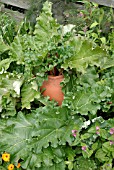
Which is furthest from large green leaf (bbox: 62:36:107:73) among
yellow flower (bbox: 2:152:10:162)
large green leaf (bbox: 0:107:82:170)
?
yellow flower (bbox: 2:152:10:162)

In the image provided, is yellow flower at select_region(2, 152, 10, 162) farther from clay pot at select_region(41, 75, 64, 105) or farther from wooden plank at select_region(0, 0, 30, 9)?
wooden plank at select_region(0, 0, 30, 9)

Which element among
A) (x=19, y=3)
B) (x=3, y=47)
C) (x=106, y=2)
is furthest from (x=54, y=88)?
(x=19, y=3)

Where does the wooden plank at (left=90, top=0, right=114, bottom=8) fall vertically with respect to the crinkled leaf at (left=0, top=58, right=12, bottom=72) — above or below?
above

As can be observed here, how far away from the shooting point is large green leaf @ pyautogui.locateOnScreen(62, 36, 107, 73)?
3254mm

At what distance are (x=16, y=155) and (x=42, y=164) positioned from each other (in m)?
0.23

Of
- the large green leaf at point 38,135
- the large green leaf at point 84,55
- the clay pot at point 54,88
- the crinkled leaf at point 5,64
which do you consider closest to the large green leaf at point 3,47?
the crinkled leaf at point 5,64

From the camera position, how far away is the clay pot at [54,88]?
3.37m

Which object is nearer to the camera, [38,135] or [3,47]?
[38,135]

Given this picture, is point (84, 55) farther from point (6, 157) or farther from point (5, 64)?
point (6, 157)

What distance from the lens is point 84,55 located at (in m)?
3.29

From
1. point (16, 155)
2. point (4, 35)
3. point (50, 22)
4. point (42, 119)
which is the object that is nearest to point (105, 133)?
point (42, 119)

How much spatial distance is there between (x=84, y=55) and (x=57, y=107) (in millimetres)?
557

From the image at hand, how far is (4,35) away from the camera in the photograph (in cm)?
395

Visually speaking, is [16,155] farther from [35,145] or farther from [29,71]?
[29,71]
